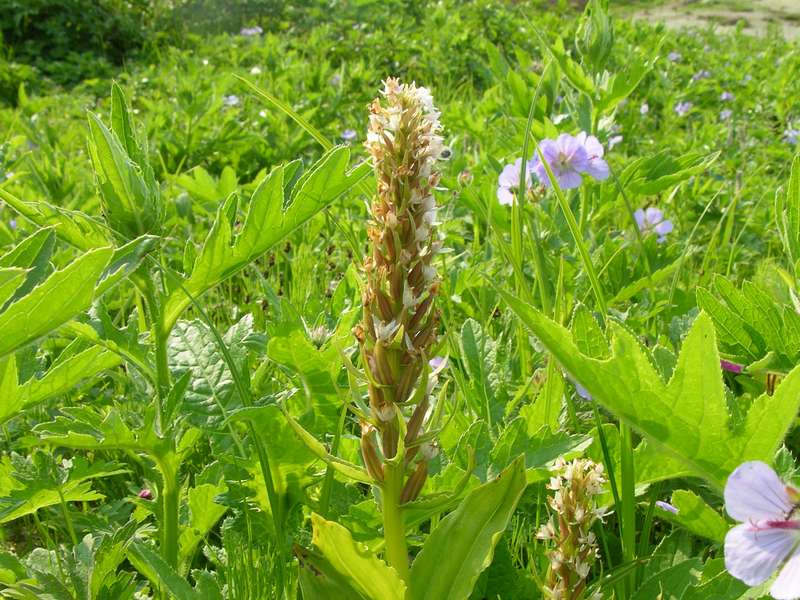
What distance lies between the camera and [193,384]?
1.37 m

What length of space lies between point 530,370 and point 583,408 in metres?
0.19

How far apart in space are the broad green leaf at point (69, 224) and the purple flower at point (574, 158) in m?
1.30

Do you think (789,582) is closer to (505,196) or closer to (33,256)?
(33,256)

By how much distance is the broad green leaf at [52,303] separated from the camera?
0.84 m

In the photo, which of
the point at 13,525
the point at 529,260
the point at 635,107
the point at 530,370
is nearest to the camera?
the point at 13,525

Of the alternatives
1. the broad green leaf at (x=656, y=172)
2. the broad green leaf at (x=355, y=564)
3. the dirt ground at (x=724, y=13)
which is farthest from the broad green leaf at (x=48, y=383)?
the dirt ground at (x=724, y=13)

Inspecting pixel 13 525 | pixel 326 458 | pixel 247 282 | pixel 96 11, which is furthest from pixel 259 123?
pixel 96 11

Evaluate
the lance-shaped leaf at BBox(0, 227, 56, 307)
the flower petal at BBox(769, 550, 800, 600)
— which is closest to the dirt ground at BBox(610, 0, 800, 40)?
the lance-shaped leaf at BBox(0, 227, 56, 307)

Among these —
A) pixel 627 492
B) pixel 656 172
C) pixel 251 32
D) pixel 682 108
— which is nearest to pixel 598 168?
pixel 656 172

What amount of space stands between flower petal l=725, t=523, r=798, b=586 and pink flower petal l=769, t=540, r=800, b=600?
0.05 ft

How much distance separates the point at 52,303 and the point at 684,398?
26.7 inches

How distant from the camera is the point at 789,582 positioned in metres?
0.70

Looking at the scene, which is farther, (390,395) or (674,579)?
(674,579)

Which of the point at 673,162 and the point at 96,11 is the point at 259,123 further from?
the point at 96,11
